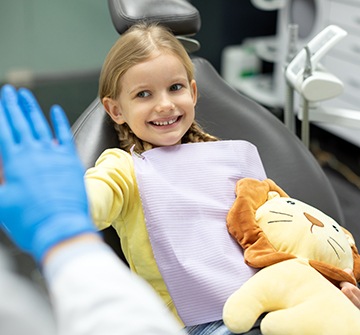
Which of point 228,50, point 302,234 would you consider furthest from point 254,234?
point 228,50

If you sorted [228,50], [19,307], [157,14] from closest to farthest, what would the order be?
[19,307] < [157,14] < [228,50]

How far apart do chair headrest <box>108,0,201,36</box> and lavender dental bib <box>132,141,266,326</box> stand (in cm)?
35

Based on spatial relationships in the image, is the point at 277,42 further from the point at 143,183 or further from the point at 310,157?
the point at 143,183

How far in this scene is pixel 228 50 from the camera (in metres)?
3.42

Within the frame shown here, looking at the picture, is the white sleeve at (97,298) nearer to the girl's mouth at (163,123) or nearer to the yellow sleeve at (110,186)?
the yellow sleeve at (110,186)

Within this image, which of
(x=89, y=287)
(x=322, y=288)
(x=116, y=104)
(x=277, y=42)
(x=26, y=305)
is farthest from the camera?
(x=277, y=42)

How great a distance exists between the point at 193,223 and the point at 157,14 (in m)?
0.57

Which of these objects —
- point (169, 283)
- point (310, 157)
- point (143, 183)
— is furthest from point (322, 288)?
point (310, 157)

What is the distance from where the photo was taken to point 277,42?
3.32 meters

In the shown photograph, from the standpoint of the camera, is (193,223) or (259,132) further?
(259,132)

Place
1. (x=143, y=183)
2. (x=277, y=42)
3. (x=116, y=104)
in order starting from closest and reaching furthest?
(x=143, y=183) → (x=116, y=104) → (x=277, y=42)

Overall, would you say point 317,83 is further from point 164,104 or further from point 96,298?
point 96,298

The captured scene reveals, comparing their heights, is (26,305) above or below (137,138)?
above

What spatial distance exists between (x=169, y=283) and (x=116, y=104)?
0.43 metres
